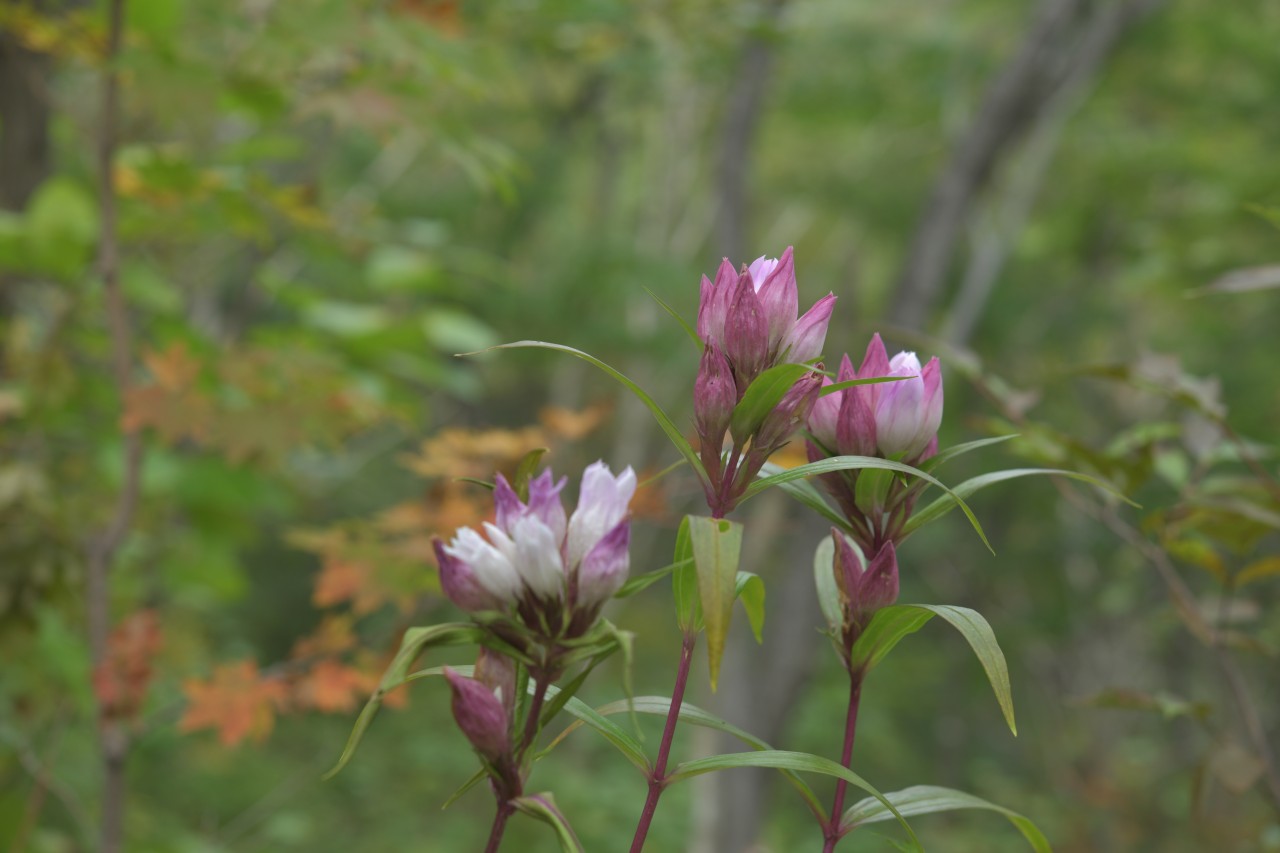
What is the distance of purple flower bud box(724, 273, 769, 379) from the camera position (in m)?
0.35

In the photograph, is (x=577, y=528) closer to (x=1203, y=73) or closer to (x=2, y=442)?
(x=2, y=442)

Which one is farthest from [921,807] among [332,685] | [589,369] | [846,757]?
[589,369]

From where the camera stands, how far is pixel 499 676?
0.33 meters

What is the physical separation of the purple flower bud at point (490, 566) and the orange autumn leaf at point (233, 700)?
783 mm

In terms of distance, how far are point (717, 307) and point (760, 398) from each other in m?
0.05

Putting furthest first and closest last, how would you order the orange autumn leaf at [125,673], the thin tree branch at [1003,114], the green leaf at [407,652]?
the thin tree branch at [1003,114] → the orange autumn leaf at [125,673] → the green leaf at [407,652]

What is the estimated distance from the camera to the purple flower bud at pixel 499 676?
1.07 feet

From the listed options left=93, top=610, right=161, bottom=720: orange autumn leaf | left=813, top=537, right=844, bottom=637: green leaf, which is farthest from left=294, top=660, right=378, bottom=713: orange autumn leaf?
left=813, top=537, right=844, bottom=637: green leaf

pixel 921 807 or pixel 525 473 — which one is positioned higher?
pixel 525 473

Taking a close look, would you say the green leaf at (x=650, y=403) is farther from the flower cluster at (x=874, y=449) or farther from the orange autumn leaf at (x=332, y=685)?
the orange autumn leaf at (x=332, y=685)

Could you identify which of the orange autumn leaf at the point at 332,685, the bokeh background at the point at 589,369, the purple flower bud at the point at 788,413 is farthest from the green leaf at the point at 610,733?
the orange autumn leaf at the point at 332,685

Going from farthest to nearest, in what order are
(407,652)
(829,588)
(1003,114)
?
(1003,114), (829,588), (407,652)

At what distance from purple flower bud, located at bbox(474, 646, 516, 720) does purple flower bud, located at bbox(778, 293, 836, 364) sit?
0.46ft

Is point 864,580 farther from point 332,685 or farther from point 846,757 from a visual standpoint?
point 332,685
